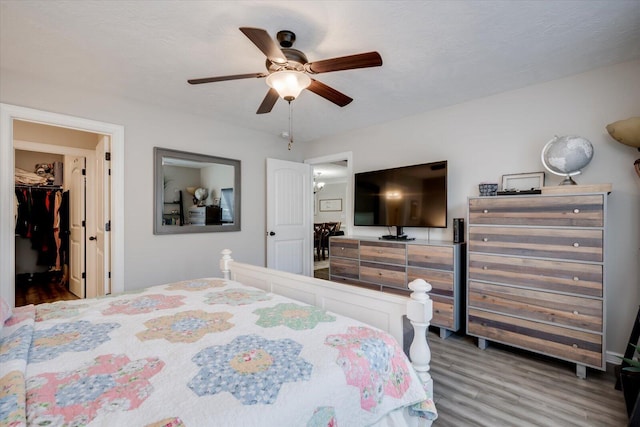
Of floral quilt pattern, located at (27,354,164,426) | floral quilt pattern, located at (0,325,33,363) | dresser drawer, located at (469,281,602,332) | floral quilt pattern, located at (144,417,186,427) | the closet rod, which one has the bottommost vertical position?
dresser drawer, located at (469,281,602,332)

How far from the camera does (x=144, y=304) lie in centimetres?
169

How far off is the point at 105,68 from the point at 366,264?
9.86 feet

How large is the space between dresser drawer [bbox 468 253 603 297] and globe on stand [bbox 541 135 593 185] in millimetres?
727

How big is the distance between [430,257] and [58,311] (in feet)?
9.11

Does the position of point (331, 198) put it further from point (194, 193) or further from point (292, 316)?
point (292, 316)

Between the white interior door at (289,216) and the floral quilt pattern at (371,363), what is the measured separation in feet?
9.90

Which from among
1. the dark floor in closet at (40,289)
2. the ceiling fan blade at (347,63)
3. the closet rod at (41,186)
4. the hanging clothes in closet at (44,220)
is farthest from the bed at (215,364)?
the closet rod at (41,186)

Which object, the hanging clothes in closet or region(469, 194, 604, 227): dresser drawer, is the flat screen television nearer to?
region(469, 194, 604, 227): dresser drawer

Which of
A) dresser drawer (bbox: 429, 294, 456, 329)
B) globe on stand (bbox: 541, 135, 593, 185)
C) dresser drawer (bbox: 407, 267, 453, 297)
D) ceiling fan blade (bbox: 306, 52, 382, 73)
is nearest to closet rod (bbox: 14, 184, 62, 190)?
ceiling fan blade (bbox: 306, 52, 382, 73)

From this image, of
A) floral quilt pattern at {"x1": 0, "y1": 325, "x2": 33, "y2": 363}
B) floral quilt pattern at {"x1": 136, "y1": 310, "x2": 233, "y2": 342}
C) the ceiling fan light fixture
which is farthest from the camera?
the ceiling fan light fixture

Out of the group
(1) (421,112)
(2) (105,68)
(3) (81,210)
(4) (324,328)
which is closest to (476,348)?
(4) (324,328)

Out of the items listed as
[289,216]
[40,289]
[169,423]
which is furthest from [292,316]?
[40,289]

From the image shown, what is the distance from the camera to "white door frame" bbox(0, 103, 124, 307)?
243cm

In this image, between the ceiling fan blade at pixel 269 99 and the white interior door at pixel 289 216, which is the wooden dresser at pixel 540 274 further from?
the white interior door at pixel 289 216
